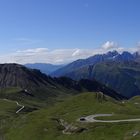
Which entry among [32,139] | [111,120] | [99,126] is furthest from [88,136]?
[32,139]

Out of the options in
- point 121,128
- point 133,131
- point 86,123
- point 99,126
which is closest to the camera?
point 133,131

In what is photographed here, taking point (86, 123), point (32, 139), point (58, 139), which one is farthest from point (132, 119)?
point (32, 139)

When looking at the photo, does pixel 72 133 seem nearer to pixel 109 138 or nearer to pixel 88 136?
pixel 88 136

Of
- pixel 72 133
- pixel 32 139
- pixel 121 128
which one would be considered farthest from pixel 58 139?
pixel 121 128

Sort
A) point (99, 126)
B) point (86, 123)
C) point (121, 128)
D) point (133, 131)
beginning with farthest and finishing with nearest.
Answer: point (86, 123) < point (99, 126) < point (121, 128) < point (133, 131)

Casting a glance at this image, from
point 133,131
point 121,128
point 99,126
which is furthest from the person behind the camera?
point 99,126

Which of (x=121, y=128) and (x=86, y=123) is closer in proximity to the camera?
(x=121, y=128)

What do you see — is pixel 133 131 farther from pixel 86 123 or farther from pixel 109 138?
pixel 86 123

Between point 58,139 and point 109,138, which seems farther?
point 58,139

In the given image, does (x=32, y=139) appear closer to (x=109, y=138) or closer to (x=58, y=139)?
(x=58, y=139)
